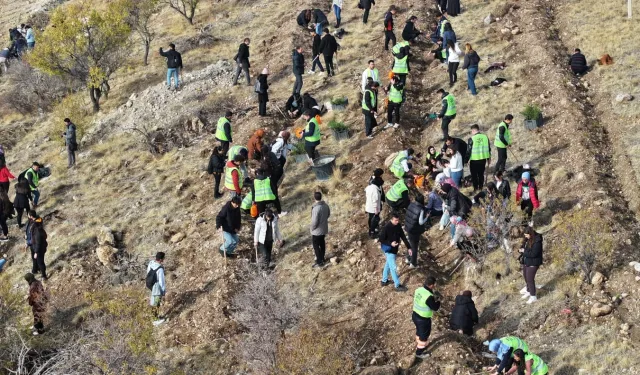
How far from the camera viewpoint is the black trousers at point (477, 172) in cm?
1577

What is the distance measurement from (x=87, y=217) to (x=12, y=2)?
94.4 ft

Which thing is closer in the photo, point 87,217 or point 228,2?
point 87,217

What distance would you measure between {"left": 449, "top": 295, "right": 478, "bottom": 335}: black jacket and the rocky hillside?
0.75 feet

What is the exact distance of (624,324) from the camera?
456 inches

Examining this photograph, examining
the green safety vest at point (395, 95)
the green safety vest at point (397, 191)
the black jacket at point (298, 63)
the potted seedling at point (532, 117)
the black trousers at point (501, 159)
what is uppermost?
the black jacket at point (298, 63)

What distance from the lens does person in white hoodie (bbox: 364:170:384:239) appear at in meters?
14.6

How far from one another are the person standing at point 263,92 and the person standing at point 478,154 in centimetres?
661

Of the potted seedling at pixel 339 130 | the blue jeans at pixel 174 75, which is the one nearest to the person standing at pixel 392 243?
the potted seedling at pixel 339 130

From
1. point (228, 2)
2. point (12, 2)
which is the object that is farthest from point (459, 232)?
point (12, 2)

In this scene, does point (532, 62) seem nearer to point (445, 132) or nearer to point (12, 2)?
point (445, 132)

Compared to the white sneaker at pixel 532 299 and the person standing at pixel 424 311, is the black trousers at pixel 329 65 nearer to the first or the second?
the white sneaker at pixel 532 299

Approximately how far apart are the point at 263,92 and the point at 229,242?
6.59 meters

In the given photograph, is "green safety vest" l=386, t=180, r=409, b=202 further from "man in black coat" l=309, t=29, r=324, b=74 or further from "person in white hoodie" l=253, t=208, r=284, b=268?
"man in black coat" l=309, t=29, r=324, b=74

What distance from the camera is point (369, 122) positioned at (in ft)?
61.8
